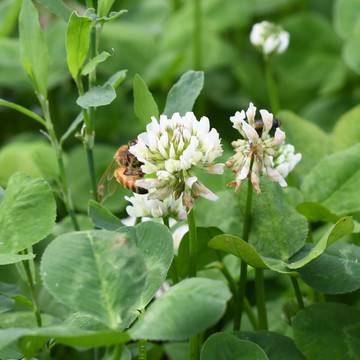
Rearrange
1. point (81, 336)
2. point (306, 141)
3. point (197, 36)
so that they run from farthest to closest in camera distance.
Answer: point (197, 36)
point (306, 141)
point (81, 336)

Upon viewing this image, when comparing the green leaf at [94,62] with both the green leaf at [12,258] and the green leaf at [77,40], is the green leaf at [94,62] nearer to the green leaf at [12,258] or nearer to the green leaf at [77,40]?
the green leaf at [77,40]

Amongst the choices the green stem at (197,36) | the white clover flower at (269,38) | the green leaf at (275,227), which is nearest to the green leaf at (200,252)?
the green leaf at (275,227)

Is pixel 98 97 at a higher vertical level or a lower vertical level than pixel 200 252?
higher

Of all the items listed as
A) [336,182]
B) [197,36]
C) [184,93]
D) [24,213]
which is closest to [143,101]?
[184,93]

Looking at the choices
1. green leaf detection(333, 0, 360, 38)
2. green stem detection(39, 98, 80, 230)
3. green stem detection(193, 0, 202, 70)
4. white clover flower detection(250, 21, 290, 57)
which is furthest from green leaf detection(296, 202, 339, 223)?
green stem detection(193, 0, 202, 70)

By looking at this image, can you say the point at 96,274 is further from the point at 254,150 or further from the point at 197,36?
the point at 197,36

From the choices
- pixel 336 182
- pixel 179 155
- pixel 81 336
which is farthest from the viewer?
pixel 336 182

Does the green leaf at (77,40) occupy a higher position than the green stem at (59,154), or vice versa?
the green leaf at (77,40)
